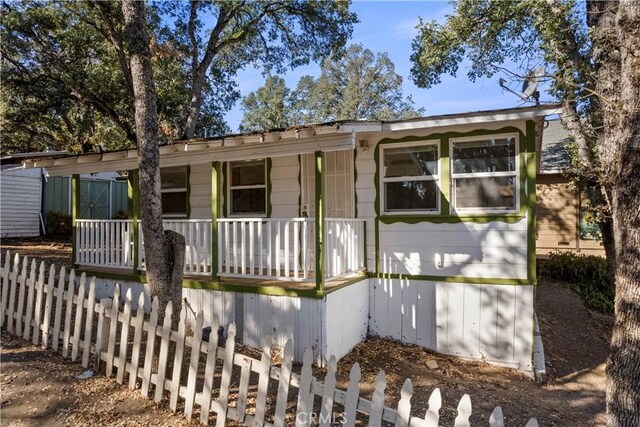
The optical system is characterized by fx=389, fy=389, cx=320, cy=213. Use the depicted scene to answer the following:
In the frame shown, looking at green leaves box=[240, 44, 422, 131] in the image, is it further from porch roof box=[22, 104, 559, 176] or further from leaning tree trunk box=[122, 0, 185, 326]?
leaning tree trunk box=[122, 0, 185, 326]

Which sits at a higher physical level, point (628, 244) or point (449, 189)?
point (449, 189)

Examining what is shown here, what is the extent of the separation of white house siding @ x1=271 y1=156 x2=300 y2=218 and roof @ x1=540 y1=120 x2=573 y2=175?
24.3 ft

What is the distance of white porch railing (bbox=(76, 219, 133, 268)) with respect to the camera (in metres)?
7.29

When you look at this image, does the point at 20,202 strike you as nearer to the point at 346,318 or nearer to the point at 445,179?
the point at 346,318

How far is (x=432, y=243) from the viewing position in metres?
6.21

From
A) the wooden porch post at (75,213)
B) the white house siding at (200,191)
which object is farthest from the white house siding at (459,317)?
the wooden porch post at (75,213)

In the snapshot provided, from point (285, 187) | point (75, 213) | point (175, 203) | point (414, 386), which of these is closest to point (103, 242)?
point (75, 213)

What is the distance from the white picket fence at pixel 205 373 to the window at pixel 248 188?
3581mm

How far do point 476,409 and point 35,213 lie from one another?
1719cm

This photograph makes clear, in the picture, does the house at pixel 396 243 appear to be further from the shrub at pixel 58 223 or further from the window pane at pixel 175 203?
the shrub at pixel 58 223

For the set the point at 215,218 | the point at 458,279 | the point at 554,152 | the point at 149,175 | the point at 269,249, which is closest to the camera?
the point at 149,175

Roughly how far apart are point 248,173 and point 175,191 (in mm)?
1874

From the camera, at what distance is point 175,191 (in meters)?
8.57

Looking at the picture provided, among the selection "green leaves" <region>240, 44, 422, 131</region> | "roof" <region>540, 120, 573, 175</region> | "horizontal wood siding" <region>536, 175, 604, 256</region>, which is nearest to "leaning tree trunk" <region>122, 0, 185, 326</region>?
"roof" <region>540, 120, 573, 175</region>
